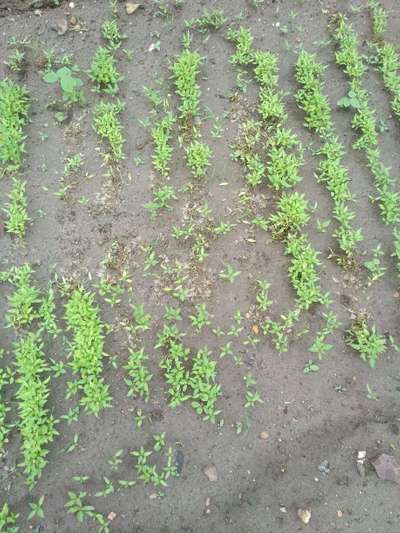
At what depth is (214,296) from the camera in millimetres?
3867

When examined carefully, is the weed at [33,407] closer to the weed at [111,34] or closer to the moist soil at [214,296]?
the moist soil at [214,296]

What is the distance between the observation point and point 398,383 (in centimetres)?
364

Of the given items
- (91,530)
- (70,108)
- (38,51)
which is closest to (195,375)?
(91,530)

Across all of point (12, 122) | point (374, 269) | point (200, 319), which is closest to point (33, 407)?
point (200, 319)

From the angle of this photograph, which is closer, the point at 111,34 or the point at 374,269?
the point at 374,269

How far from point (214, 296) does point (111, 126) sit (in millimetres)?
1774

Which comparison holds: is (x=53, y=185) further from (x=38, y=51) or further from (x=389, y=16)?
(x=389, y=16)

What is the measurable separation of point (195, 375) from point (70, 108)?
2.66 meters

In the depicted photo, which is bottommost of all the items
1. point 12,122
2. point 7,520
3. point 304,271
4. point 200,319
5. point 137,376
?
point 7,520

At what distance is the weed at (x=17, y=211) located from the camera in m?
4.01

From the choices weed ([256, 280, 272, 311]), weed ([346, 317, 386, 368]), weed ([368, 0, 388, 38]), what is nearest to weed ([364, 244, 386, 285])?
weed ([346, 317, 386, 368])

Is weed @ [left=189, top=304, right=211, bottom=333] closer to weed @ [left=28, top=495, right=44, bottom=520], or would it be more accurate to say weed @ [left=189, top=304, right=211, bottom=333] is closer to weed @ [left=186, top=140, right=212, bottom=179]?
weed @ [left=186, top=140, right=212, bottom=179]

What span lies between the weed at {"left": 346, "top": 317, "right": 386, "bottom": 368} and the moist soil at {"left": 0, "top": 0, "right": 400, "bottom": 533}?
7 centimetres

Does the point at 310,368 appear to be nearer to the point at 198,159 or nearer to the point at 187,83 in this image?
the point at 198,159
